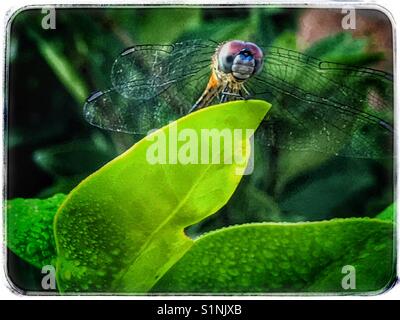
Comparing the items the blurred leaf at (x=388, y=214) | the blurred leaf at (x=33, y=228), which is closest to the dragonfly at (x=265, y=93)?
the blurred leaf at (x=388, y=214)

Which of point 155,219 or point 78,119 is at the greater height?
point 78,119

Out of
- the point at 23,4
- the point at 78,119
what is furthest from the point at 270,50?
the point at 23,4

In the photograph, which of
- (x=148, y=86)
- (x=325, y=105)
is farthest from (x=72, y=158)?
(x=325, y=105)

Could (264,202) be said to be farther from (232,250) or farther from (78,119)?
(78,119)

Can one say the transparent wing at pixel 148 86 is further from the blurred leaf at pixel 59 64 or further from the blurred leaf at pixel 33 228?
the blurred leaf at pixel 33 228

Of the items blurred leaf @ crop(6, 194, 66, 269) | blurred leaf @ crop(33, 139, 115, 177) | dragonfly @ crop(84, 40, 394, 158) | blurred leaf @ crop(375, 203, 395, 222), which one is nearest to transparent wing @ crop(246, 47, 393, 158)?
dragonfly @ crop(84, 40, 394, 158)
